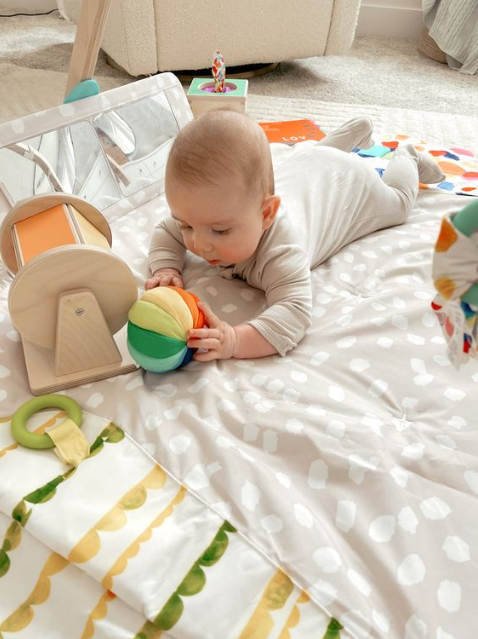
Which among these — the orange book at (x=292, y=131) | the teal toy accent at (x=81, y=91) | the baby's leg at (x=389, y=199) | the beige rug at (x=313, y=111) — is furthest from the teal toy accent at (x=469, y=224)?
the beige rug at (x=313, y=111)

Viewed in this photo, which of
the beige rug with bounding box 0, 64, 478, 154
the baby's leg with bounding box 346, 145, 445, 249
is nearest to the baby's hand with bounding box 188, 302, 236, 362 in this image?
the baby's leg with bounding box 346, 145, 445, 249

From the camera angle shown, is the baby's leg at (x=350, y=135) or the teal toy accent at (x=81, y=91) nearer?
the teal toy accent at (x=81, y=91)

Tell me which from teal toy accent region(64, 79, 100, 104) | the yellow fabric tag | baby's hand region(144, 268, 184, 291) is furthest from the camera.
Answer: teal toy accent region(64, 79, 100, 104)

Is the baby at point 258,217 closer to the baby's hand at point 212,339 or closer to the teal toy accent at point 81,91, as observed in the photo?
the baby's hand at point 212,339

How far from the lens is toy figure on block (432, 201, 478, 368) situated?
1.28ft

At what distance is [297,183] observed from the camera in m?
1.09

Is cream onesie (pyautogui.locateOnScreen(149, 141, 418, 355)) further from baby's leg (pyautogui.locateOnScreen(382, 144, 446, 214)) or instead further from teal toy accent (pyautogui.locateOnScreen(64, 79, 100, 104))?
teal toy accent (pyautogui.locateOnScreen(64, 79, 100, 104))

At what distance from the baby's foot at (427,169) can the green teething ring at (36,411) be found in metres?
0.94

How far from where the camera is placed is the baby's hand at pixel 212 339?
0.80m

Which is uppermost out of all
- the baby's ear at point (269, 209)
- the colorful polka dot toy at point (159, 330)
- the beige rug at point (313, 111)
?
the baby's ear at point (269, 209)

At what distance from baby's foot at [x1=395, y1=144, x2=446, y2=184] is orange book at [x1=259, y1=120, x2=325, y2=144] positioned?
1.65 feet

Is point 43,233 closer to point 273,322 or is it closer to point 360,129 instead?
point 273,322

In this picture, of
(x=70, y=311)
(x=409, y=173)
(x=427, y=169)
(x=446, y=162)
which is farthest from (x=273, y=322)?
(x=446, y=162)

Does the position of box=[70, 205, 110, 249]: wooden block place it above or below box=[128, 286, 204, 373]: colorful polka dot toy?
above
